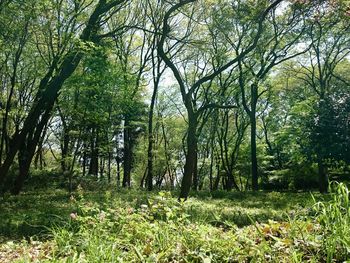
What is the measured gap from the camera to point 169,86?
35.1 m

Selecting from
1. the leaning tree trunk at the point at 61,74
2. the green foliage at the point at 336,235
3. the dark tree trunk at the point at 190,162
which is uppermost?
the leaning tree trunk at the point at 61,74

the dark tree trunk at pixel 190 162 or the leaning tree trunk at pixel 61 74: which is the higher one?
the leaning tree trunk at pixel 61 74

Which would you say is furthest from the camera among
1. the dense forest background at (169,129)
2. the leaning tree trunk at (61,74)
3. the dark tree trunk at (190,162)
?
the leaning tree trunk at (61,74)

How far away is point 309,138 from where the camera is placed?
17.1m

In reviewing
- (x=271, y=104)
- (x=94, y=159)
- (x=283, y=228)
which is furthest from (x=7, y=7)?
(x=271, y=104)

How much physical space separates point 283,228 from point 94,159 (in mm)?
22970

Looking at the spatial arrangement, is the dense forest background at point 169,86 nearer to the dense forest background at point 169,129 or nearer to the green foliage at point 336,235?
the dense forest background at point 169,129

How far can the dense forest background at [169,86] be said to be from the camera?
13570 millimetres

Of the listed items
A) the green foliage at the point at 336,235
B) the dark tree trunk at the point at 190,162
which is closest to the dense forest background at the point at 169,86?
the dark tree trunk at the point at 190,162

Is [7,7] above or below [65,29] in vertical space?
below

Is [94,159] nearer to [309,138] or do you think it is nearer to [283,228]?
[309,138]

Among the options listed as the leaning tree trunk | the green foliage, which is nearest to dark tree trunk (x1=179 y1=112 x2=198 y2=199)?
the leaning tree trunk

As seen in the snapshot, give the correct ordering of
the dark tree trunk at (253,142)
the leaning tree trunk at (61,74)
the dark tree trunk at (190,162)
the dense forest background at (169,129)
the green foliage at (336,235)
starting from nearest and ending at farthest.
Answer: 1. the green foliage at (336,235)
2. the dense forest background at (169,129)
3. the dark tree trunk at (190,162)
4. the leaning tree trunk at (61,74)
5. the dark tree trunk at (253,142)

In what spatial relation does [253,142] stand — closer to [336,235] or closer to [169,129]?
[169,129]
